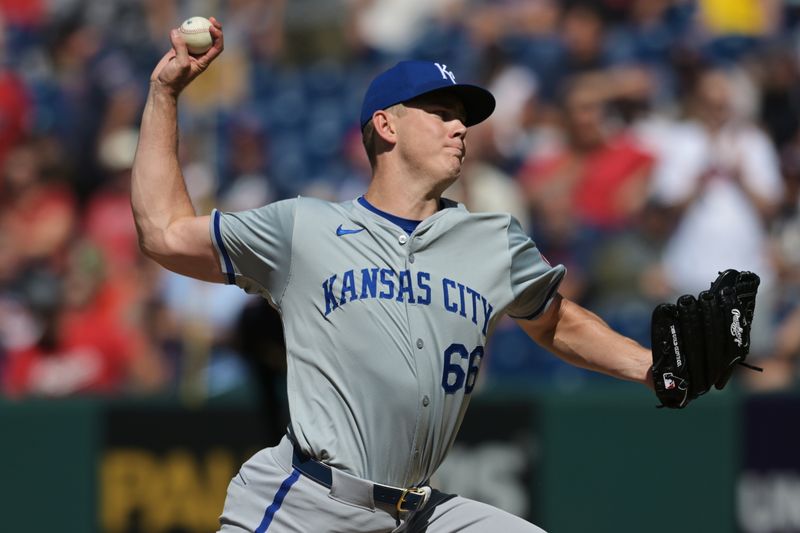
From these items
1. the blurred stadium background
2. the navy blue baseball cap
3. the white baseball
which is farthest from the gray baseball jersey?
the blurred stadium background

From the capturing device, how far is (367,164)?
1021 centimetres

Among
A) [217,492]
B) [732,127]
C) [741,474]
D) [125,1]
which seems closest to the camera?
[741,474]

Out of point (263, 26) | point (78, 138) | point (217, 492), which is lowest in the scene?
point (217, 492)

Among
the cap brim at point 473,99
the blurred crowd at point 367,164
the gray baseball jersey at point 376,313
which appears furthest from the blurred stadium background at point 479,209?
the gray baseball jersey at point 376,313

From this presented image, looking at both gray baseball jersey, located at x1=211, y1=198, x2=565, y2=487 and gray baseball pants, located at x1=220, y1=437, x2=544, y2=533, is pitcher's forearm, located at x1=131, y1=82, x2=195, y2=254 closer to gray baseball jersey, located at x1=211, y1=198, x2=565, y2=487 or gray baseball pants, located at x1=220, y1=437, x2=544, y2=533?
gray baseball jersey, located at x1=211, y1=198, x2=565, y2=487

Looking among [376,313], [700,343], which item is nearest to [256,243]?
[376,313]

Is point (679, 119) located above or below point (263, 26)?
below

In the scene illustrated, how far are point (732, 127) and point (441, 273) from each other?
540 centimetres

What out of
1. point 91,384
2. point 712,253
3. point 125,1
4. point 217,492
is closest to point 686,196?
point 712,253

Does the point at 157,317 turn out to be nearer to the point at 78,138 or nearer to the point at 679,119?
the point at 78,138

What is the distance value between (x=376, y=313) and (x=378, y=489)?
→ 53cm

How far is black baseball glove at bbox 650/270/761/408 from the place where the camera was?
4148 mm

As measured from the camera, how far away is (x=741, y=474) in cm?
761

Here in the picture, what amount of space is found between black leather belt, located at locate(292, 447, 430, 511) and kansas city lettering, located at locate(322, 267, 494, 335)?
0.45 metres
